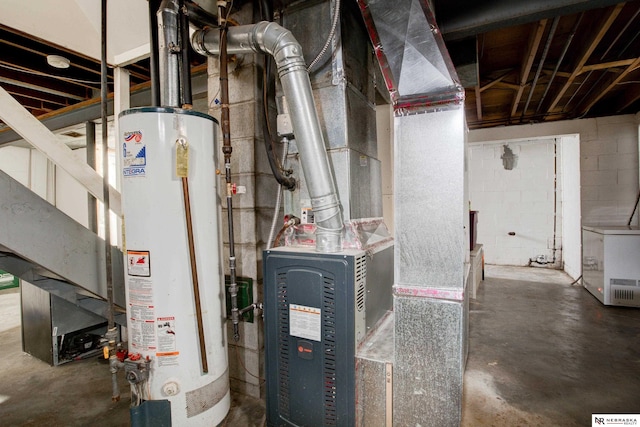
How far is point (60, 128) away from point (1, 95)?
3.16 m

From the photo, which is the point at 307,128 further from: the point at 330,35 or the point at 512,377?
the point at 512,377

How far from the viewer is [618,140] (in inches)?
183

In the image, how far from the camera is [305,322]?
153 centimetres

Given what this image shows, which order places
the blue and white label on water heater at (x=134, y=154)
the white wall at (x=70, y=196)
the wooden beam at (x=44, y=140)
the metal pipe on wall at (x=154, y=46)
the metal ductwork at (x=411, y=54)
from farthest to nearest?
the white wall at (x=70, y=196)
the metal pipe on wall at (x=154, y=46)
the wooden beam at (x=44, y=140)
the blue and white label on water heater at (x=134, y=154)
the metal ductwork at (x=411, y=54)

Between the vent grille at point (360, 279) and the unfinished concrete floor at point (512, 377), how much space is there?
1006 mm

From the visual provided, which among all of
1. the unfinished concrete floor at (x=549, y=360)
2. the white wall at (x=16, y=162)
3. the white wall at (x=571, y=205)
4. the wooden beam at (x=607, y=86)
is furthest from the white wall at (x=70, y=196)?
the white wall at (x=571, y=205)

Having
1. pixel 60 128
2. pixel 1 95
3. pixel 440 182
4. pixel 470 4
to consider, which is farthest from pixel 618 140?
pixel 60 128

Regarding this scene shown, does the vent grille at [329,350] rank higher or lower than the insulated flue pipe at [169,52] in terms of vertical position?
lower

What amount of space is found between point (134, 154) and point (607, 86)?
16.3ft

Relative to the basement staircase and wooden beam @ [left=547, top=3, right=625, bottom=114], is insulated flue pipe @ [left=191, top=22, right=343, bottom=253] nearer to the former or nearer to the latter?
the basement staircase

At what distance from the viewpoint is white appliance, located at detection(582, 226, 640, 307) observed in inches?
144

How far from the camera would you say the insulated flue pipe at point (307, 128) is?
1495mm

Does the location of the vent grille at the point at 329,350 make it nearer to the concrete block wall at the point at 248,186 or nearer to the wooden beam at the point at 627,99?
the concrete block wall at the point at 248,186

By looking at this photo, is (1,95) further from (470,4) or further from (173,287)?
(470,4)
